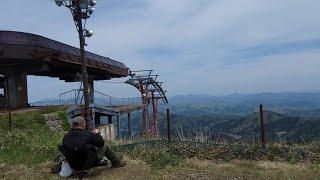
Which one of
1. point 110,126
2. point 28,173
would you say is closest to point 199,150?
point 28,173

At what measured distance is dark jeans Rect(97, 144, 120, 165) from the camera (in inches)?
407

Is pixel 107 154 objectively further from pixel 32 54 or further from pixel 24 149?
pixel 32 54

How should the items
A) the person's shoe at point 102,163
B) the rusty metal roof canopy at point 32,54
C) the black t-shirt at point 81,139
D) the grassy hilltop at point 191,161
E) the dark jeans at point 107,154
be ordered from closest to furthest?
the black t-shirt at point 81,139 → the grassy hilltop at point 191,161 → the dark jeans at point 107,154 → the person's shoe at point 102,163 → the rusty metal roof canopy at point 32,54

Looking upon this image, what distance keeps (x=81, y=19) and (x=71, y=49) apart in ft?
70.3

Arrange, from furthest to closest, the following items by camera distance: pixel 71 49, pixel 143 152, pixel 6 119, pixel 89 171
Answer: pixel 71 49
pixel 6 119
pixel 143 152
pixel 89 171

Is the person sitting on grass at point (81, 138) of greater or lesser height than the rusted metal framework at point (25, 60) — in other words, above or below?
below

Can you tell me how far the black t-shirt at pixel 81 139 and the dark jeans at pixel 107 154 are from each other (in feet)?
0.90

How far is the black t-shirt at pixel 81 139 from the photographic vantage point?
32.5ft

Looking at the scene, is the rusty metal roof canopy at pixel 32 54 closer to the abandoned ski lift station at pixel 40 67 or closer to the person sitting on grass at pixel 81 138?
the abandoned ski lift station at pixel 40 67

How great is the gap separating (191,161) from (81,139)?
2911mm

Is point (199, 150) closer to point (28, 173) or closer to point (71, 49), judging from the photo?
point (28, 173)

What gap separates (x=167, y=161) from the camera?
11.4 m

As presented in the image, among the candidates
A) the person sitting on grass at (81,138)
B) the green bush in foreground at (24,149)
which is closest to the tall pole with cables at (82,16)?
the green bush in foreground at (24,149)

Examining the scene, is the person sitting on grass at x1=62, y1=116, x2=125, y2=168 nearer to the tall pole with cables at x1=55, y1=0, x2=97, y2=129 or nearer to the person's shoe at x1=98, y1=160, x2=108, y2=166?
the person's shoe at x1=98, y1=160, x2=108, y2=166
